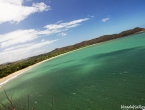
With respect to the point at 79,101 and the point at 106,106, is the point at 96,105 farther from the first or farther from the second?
the point at 79,101


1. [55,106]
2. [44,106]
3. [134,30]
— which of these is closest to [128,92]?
[55,106]

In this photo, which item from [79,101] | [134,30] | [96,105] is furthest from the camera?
[134,30]

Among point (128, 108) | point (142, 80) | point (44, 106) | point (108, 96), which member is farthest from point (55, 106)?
point (142, 80)

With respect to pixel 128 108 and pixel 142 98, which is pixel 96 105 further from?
pixel 142 98

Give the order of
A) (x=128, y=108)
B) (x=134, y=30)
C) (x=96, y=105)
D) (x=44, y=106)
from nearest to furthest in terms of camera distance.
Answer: (x=128, y=108), (x=96, y=105), (x=44, y=106), (x=134, y=30)

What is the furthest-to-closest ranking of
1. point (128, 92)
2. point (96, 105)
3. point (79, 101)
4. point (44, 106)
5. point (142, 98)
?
point (44, 106) → point (79, 101) → point (128, 92) → point (96, 105) → point (142, 98)

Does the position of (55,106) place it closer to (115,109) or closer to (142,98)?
A: (115,109)

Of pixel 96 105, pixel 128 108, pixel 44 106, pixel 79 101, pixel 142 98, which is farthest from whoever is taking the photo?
pixel 44 106

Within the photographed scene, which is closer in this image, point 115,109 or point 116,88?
point 115,109

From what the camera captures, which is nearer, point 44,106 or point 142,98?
point 142,98
